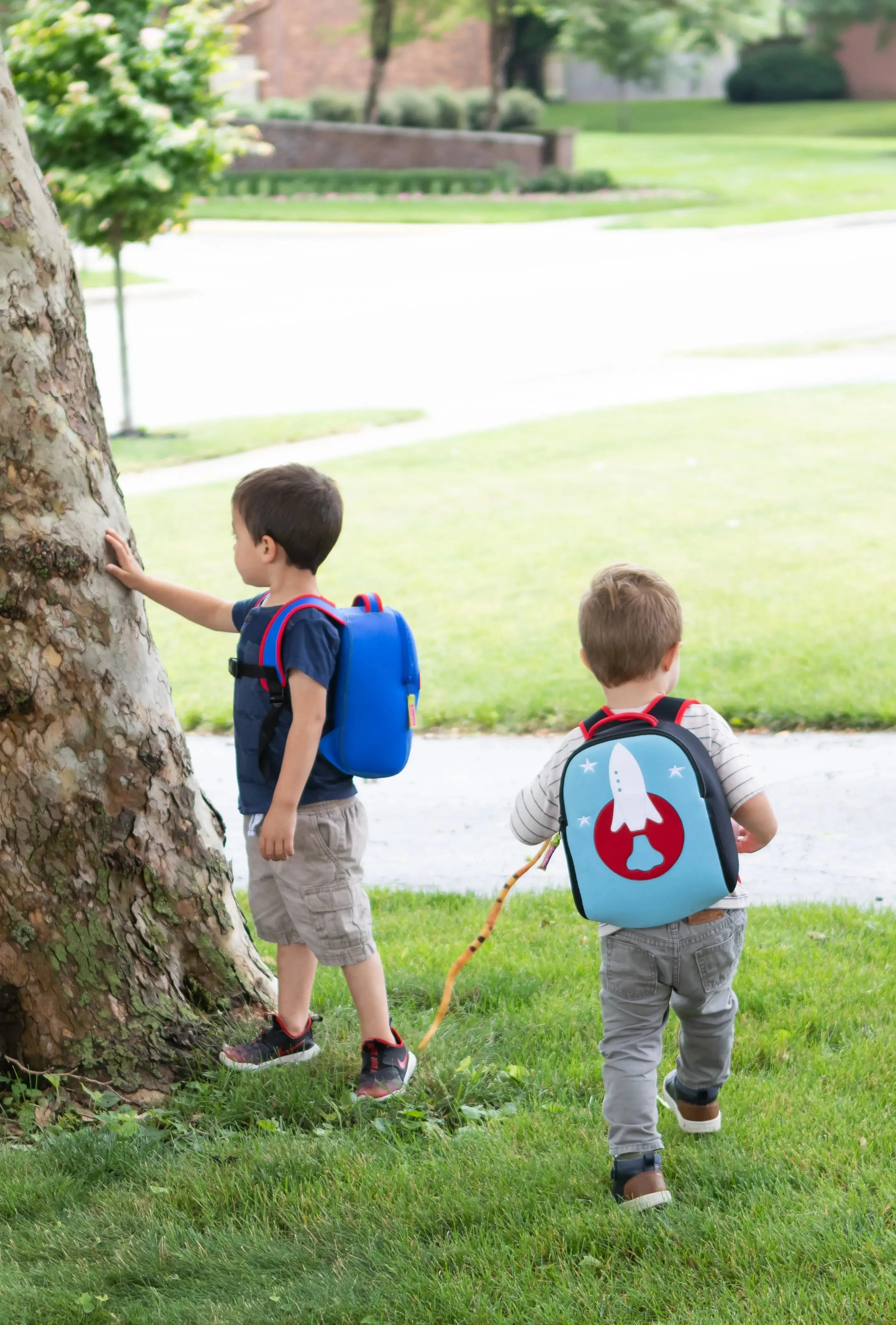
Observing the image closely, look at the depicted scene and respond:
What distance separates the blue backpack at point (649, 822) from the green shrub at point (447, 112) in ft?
140

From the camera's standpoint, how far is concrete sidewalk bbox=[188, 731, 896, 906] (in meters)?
5.15

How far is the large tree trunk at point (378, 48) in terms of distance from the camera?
4272 cm

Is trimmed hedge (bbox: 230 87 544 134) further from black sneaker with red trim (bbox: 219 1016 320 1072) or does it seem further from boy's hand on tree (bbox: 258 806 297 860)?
boy's hand on tree (bbox: 258 806 297 860)

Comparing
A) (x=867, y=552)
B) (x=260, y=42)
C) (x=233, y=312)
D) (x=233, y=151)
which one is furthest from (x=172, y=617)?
(x=260, y=42)

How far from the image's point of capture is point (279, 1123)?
3.22 metres

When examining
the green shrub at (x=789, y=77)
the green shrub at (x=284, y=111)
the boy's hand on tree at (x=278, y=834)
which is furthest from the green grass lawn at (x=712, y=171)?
the boy's hand on tree at (x=278, y=834)

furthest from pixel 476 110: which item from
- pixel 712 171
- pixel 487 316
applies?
pixel 487 316

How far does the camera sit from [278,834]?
3.11 metres

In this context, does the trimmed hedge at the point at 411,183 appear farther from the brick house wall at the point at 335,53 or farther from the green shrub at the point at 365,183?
the brick house wall at the point at 335,53

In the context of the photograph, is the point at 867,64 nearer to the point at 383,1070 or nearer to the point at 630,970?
the point at 383,1070

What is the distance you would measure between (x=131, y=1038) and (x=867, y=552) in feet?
24.7

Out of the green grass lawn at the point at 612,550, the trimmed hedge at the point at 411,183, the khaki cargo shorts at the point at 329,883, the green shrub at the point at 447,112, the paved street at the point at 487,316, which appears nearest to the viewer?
the khaki cargo shorts at the point at 329,883

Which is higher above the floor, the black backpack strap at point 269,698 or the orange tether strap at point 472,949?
the black backpack strap at point 269,698

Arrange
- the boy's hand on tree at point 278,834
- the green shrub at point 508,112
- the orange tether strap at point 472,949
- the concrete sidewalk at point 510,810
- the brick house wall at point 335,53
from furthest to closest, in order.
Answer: the brick house wall at point 335,53
the green shrub at point 508,112
the concrete sidewalk at point 510,810
the boy's hand on tree at point 278,834
the orange tether strap at point 472,949
